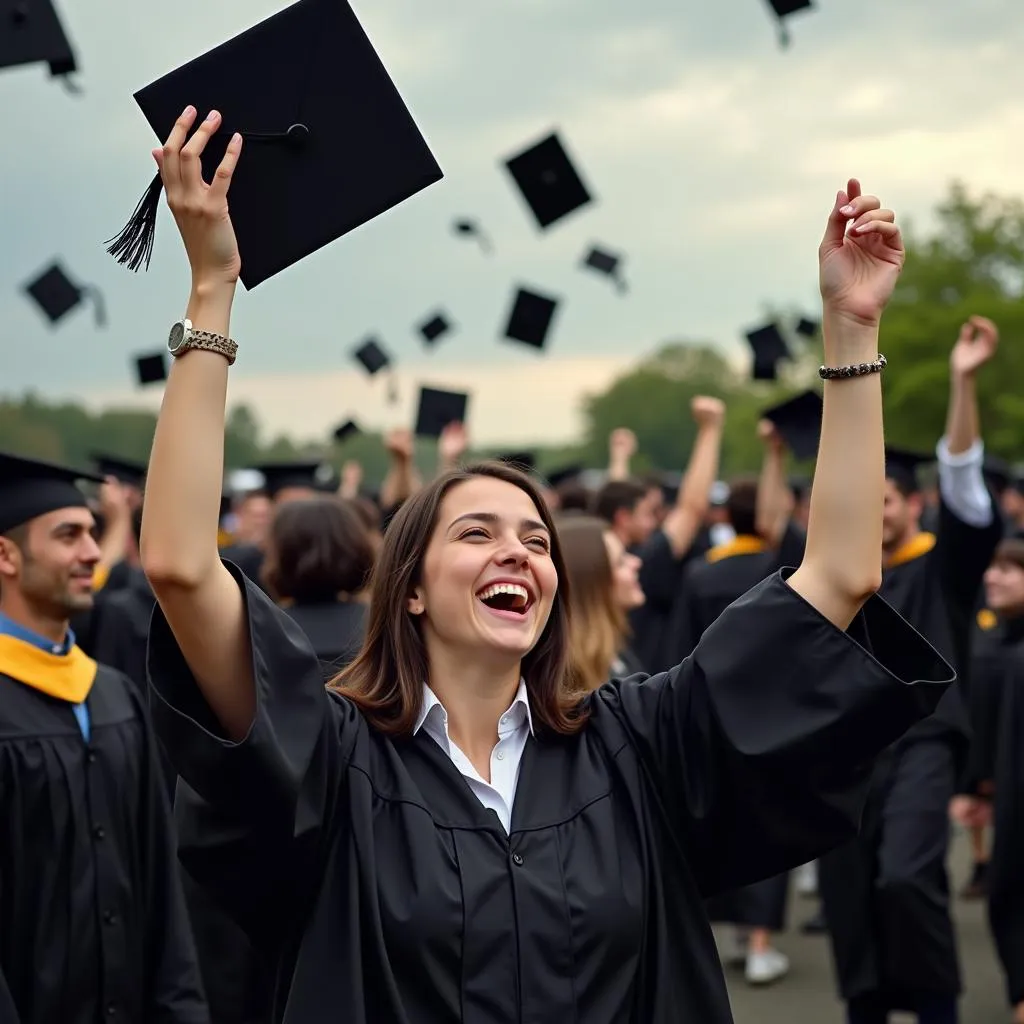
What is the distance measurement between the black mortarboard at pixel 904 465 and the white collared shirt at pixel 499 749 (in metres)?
4.31

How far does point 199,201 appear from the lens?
2.42 meters

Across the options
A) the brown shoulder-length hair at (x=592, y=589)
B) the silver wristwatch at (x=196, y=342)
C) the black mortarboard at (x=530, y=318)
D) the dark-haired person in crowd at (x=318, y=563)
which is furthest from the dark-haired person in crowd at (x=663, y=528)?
the silver wristwatch at (x=196, y=342)

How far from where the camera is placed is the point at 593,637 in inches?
204

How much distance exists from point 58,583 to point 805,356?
5527 cm

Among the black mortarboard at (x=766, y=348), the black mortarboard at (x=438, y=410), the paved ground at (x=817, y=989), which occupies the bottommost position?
the paved ground at (x=817, y=989)

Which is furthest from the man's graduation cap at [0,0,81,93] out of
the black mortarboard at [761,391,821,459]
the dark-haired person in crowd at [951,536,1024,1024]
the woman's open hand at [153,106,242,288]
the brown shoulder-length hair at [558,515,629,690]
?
the dark-haired person in crowd at [951,536,1024,1024]

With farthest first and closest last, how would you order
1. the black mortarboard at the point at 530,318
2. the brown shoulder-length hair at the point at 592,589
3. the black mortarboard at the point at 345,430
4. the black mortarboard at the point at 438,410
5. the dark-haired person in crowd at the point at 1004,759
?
1. the black mortarboard at the point at 345,430
2. the black mortarboard at the point at 438,410
3. the black mortarboard at the point at 530,318
4. the dark-haired person in crowd at the point at 1004,759
5. the brown shoulder-length hair at the point at 592,589

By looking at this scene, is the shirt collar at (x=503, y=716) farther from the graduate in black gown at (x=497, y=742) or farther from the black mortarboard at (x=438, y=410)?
the black mortarboard at (x=438, y=410)

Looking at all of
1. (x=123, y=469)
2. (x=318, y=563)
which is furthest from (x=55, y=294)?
(x=318, y=563)

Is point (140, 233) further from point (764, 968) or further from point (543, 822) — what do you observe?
point (764, 968)

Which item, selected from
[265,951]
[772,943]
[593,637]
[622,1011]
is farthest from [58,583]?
[772,943]

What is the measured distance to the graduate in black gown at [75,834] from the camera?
4.10 meters

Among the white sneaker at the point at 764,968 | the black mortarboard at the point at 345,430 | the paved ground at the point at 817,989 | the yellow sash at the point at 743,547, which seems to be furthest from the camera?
the black mortarboard at the point at 345,430

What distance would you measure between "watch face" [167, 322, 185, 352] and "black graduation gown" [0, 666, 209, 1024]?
80.1 inches
